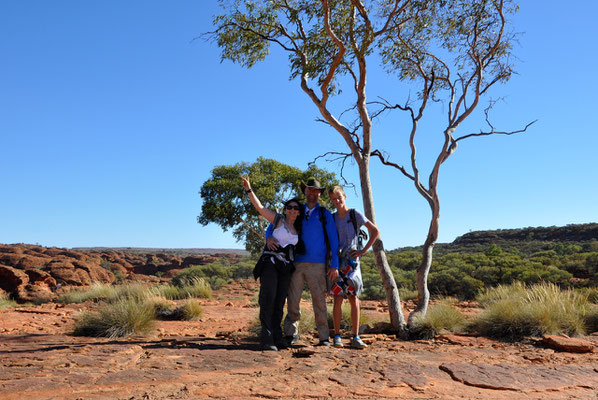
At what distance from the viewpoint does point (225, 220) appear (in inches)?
520

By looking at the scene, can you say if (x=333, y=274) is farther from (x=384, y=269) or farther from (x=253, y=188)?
(x=253, y=188)

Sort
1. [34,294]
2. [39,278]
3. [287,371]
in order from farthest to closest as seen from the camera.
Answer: [39,278] → [34,294] → [287,371]

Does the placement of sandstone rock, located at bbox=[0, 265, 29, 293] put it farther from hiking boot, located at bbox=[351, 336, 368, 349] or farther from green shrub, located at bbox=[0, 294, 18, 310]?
hiking boot, located at bbox=[351, 336, 368, 349]

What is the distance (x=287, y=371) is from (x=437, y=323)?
395cm

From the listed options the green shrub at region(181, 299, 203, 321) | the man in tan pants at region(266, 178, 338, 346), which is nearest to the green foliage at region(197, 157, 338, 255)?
the green shrub at region(181, 299, 203, 321)

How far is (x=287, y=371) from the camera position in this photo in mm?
4566

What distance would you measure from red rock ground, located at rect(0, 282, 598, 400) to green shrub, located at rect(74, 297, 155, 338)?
62 centimetres

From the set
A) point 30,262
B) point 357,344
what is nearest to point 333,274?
point 357,344

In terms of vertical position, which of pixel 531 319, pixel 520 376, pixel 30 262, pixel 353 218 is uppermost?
pixel 353 218

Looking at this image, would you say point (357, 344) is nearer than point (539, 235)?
Yes

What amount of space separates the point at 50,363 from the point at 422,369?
4060 millimetres

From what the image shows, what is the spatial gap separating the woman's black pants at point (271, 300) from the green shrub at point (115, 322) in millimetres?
2883

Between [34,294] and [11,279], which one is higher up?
[11,279]

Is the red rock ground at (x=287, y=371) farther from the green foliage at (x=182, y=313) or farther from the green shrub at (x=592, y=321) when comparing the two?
the green foliage at (x=182, y=313)
